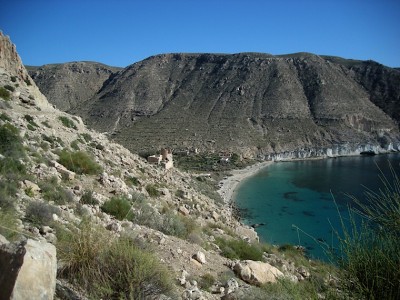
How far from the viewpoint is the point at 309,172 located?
6950cm

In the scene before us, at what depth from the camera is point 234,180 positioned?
192ft

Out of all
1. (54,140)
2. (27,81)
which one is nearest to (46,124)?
(54,140)

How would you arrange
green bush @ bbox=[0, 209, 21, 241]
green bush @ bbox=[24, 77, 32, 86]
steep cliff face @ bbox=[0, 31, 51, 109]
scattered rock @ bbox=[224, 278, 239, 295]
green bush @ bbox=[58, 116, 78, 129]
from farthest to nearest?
green bush @ bbox=[24, 77, 32, 86] → steep cliff face @ bbox=[0, 31, 51, 109] → green bush @ bbox=[58, 116, 78, 129] → scattered rock @ bbox=[224, 278, 239, 295] → green bush @ bbox=[0, 209, 21, 241]

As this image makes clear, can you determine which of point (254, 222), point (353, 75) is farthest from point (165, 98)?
point (254, 222)

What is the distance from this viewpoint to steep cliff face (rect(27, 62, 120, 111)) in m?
102

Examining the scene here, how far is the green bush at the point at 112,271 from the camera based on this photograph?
14.6 feet

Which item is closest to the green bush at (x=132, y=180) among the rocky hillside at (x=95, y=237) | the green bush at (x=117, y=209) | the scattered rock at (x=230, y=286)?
the rocky hillside at (x=95, y=237)

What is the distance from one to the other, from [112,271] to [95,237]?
0.71 metres

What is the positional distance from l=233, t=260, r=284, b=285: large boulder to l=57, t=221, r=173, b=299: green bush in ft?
11.9

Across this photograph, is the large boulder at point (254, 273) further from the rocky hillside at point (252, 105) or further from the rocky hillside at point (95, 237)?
the rocky hillside at point (252, 105)

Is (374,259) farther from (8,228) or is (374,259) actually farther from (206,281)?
Result: (8,228)

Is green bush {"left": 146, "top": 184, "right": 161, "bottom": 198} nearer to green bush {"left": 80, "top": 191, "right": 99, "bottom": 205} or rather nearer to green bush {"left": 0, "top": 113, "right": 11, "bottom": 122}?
green bush {"left": 80, "top": 191, "right": 99, "bottom": 205}

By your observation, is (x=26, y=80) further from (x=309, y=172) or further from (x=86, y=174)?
(x=309, y=172)

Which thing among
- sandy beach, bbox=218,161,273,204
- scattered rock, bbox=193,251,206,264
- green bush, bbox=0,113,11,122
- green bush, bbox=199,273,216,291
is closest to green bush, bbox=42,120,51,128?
green bush, bbox=0,113,11,122
